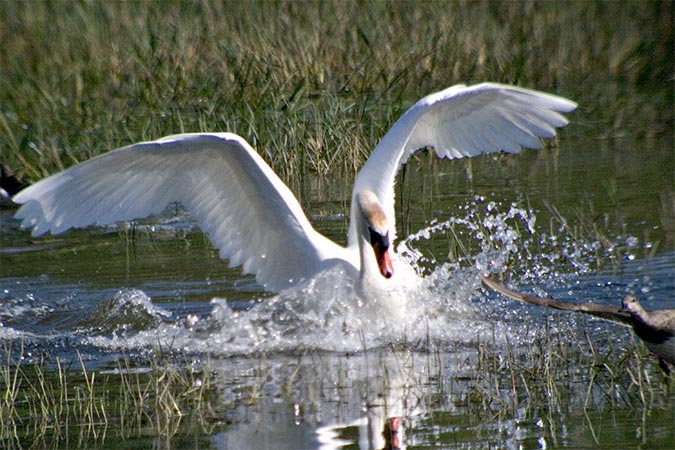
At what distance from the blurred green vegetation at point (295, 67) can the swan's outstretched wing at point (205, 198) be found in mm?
2908

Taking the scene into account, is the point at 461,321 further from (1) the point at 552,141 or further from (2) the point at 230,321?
(1) the point at 552,141

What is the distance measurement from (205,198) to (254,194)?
34 cm

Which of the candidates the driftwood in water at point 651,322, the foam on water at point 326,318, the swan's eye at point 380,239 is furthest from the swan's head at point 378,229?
the driftwood in water at point 651,322

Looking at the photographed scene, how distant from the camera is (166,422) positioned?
199 inches

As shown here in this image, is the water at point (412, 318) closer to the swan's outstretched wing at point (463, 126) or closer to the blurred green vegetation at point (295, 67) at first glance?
the swan's outstretched wing at point (463, 126)

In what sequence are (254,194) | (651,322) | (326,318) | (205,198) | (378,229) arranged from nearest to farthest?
(651,322), (378,229), (326,318), (254,194), (205,198)

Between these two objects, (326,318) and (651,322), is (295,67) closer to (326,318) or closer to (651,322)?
(326,318)

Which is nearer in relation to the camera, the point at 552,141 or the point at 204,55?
the point at 552,141

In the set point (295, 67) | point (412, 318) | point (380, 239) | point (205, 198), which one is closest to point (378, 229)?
point (380, 239)

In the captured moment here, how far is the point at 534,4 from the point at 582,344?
9.57m

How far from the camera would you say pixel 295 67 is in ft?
39.0

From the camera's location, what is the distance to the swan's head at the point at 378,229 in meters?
6.68

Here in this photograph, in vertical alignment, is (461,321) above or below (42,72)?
below

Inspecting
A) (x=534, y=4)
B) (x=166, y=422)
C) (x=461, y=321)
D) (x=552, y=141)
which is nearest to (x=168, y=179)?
(x=461, y=321)
